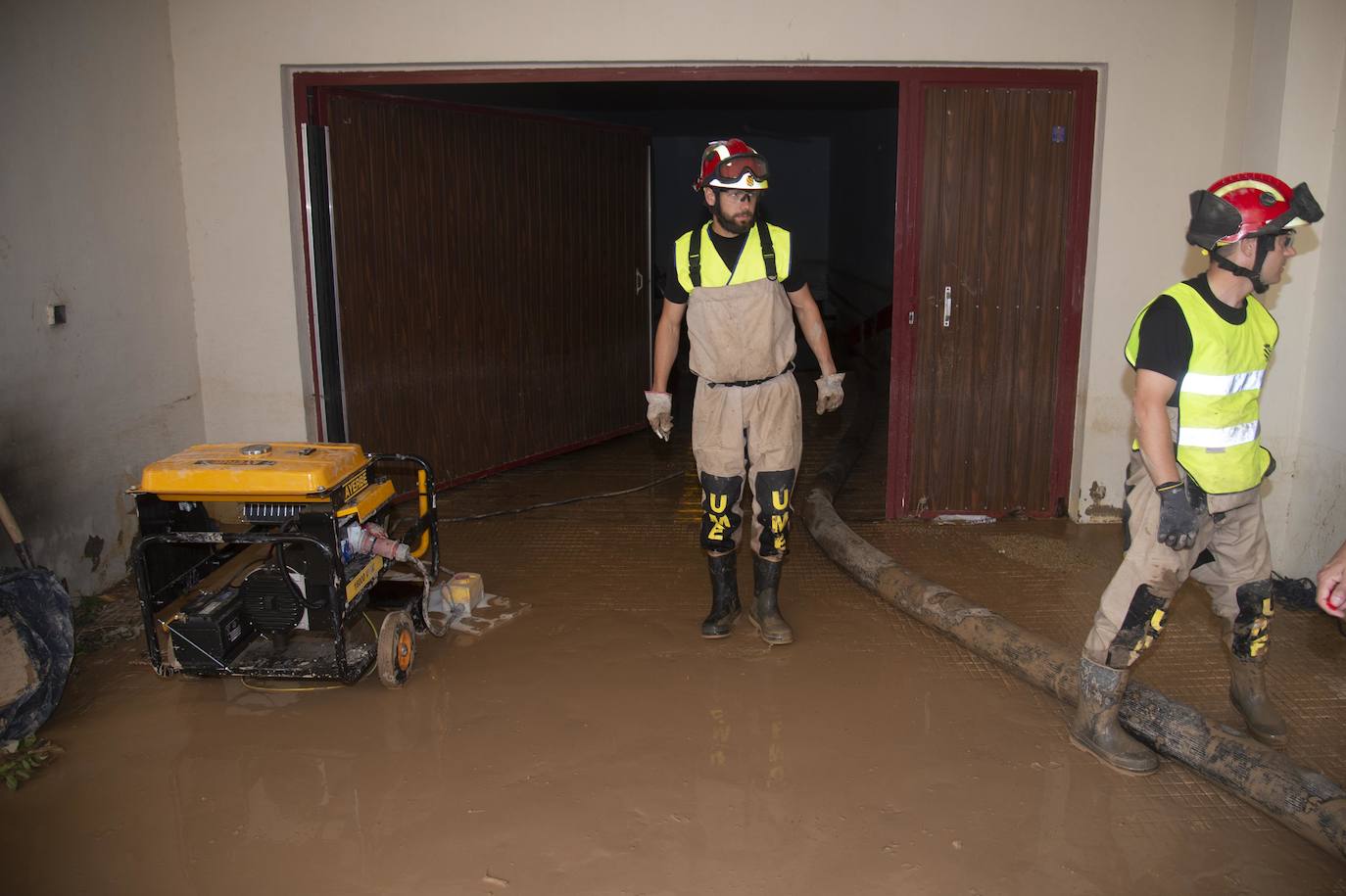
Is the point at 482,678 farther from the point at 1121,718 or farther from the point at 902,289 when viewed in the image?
the point at 902,289

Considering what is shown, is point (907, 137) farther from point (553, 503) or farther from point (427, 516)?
point (427, 516)

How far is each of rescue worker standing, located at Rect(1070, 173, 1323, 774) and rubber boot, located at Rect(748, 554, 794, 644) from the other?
1308 millimetres

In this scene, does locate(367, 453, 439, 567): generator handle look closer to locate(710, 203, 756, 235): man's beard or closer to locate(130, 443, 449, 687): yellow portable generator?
locate(130, 443, 449, 687): yellow portable generator

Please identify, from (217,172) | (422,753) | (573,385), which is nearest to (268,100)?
(217,172)

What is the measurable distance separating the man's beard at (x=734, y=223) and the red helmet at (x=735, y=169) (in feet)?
0.37

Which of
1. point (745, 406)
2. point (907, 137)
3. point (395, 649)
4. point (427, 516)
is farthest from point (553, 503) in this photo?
point (907, 137)

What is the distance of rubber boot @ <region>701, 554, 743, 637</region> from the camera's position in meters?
4.38

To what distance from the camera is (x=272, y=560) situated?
4125mm

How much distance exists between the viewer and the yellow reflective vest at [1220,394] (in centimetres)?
304

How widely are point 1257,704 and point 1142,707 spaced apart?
0.39 m

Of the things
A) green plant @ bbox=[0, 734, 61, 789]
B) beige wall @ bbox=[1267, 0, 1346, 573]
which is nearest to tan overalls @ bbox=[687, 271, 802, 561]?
beige wall @ bbox=[1267, 0, 1346, 573]

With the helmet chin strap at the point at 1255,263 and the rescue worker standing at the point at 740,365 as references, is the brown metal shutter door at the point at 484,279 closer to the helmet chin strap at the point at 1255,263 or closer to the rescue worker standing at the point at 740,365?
the rescue worker standing at the point at 740,365

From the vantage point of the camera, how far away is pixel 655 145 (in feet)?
49.9

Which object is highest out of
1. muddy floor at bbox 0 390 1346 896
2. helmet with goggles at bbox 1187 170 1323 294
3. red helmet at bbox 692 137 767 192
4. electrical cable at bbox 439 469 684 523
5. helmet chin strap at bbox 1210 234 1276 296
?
red helmet at bbox 692 137 767 192
